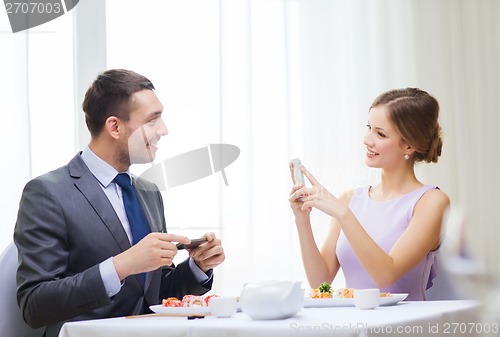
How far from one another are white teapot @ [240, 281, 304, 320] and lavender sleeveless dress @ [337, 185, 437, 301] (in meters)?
0.74

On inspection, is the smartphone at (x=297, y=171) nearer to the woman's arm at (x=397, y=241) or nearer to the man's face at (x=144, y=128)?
the woman's arm at (x=397, y=241)

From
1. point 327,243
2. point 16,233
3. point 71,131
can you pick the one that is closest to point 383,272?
point 327,243

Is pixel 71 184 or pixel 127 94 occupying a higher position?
pixel 127 94

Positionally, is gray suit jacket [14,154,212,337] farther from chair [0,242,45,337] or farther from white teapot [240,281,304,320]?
white teapot [240,281,304,320]

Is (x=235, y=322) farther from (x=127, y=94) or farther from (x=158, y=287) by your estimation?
(x=127, y=94)

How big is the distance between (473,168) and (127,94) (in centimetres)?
113

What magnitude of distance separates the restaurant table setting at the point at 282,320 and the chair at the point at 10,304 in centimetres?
31

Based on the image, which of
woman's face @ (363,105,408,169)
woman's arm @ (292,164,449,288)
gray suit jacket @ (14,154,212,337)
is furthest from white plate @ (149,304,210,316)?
woman's face @ (363,105,408,169)

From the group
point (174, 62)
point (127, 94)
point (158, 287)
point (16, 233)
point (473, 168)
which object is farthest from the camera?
point (174, 62)

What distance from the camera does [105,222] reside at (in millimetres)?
1385

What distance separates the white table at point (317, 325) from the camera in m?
0.86

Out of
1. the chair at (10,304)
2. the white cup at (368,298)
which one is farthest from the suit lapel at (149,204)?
the white cup at (368,298)

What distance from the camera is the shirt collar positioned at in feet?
4.89

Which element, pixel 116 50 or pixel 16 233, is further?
pixel 116 50
